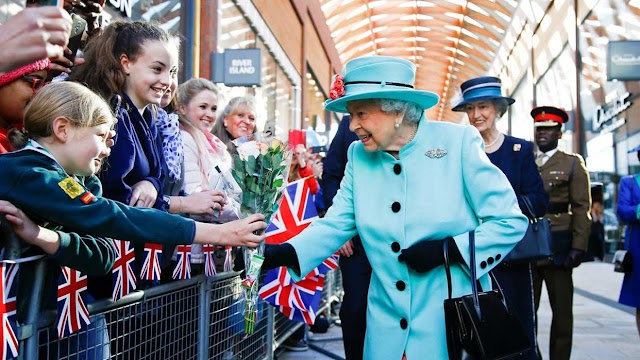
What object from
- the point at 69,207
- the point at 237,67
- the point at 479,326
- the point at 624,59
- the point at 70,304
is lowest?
the point at 479,326

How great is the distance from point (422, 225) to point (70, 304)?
4.10 ft

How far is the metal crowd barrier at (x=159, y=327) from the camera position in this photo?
1.95m

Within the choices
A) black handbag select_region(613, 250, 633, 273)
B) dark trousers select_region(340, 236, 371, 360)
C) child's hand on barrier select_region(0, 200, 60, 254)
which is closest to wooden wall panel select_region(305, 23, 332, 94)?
black handbag select_region(613, 250, 633, 273)

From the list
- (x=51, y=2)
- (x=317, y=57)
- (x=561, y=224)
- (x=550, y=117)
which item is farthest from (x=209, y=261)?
(x=317, y=57)

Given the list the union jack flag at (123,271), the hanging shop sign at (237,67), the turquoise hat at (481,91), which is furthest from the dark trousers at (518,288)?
the hanging shop sign at (237,67)

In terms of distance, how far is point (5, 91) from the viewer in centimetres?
241

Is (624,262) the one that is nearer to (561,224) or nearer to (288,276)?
(561,224)

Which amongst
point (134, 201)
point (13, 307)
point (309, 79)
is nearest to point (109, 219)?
point (13, 307)

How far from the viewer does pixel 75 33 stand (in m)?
2.32

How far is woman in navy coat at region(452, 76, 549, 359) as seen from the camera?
12.7 ft

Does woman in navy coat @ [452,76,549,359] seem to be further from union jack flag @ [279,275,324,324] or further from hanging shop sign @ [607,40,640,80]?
hanging shop sign @ [607,40,640,80]

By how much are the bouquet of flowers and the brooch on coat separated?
1.90 ft

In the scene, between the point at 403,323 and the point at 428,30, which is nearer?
the point at 403,323

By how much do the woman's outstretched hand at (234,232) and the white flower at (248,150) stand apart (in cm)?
24
